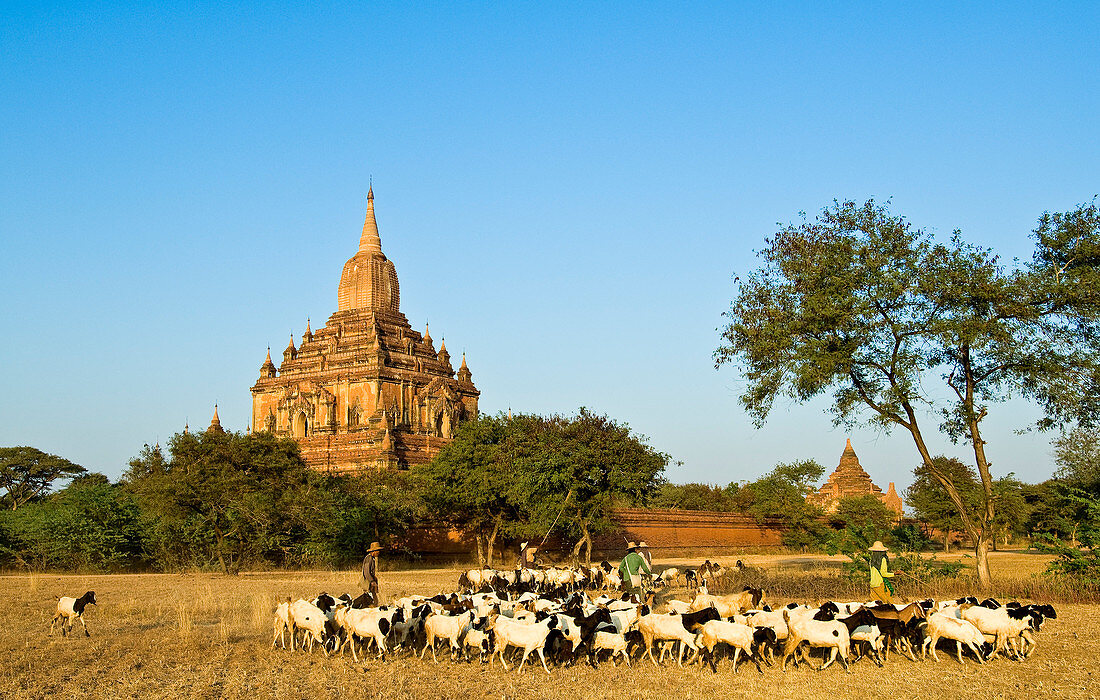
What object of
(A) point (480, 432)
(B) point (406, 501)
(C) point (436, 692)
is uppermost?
(A) point (480, 432)

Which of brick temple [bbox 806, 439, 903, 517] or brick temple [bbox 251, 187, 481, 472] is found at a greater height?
brick temple [bbox 251, 187, 481, 472]

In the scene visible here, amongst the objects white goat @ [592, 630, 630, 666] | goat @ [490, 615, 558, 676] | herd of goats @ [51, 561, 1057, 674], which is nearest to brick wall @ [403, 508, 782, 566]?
herd of goats @ [51, 561, 1057, 674]

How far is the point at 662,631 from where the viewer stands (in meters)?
11.4

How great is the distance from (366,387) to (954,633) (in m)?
41.5

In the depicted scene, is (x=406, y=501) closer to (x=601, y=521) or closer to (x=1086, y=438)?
(x=601, y=521)

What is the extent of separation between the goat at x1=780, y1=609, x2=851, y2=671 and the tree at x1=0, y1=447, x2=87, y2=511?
165 ft

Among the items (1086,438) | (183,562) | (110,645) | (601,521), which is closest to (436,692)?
(110,645)

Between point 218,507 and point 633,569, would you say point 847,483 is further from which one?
point 633,569

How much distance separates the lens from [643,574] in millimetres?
16234

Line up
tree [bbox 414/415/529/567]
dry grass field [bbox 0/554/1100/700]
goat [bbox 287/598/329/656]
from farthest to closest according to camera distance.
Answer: tree [bbox 414/415/529/567] → goat [bbox 287/598/329/656] → dry grass field [bbox 0/554/1100/700]

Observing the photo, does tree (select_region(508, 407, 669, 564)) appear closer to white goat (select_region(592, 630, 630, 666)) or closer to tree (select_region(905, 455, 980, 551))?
white goat (select_region(592, 630, 630, 666))

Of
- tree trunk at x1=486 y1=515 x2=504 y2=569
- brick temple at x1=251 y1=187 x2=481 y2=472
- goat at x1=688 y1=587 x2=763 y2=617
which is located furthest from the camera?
brick temple at x1=251 y1=187 x2=481 y2=472

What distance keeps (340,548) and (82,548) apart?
24.8 feet

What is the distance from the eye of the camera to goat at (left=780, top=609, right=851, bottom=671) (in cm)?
1098
